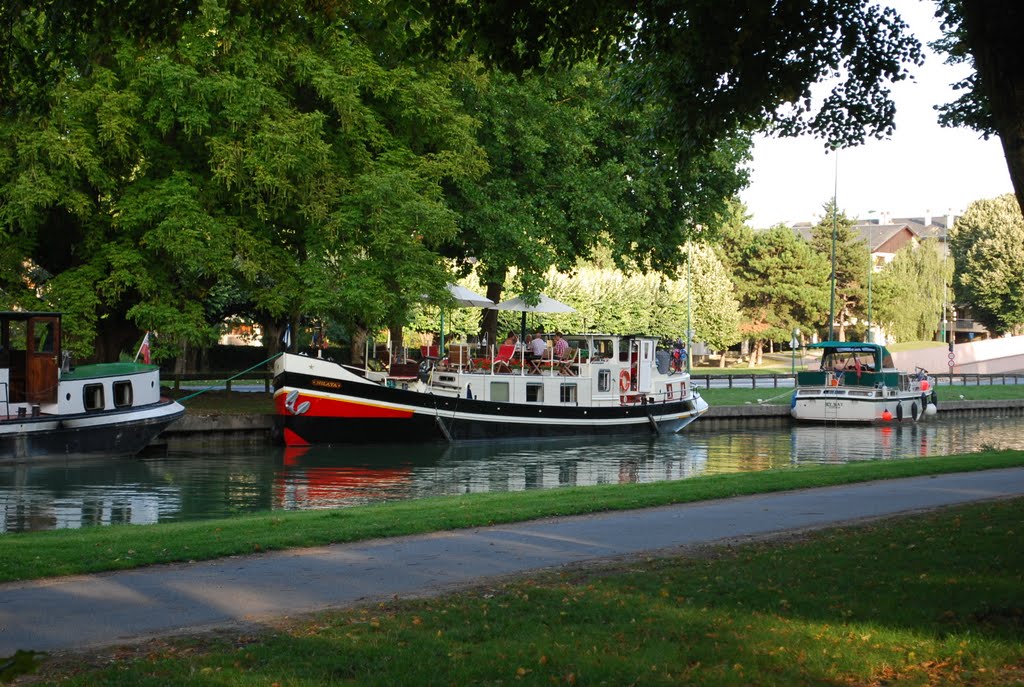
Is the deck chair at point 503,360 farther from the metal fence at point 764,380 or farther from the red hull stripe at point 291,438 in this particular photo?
the metal fence at point 764,380

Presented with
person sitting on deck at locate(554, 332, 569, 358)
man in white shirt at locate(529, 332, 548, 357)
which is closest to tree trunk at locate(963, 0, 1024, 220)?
man in white shirt at locate(529, 332, 548, 357)

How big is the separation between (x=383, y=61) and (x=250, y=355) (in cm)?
2805

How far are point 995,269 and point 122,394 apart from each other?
91701 millimetres

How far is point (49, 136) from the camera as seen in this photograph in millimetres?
31641

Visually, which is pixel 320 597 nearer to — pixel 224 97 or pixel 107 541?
pixel 107 541

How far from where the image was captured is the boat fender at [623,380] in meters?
45.7

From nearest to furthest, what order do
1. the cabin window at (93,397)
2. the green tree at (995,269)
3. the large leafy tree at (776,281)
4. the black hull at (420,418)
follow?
the cabin window at (93,397)
the black hull at (420,418)
the large leafy tree at (776,281)
the green tree at (995,269)

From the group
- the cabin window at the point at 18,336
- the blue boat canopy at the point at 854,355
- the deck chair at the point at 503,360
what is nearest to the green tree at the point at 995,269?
the blue boat canopy at the point at 854,355

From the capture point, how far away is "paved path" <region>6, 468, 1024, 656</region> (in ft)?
31.4

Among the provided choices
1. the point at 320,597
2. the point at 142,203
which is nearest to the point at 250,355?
the point at 142,203

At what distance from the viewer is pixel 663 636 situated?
8719mm

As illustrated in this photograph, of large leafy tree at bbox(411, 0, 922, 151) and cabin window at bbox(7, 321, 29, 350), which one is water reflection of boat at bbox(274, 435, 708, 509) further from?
large leafy tree at bbox(411, 0, 922, 151)

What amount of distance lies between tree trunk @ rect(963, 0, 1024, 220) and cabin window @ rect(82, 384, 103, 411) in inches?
1069

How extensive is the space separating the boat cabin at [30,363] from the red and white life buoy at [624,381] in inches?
839
